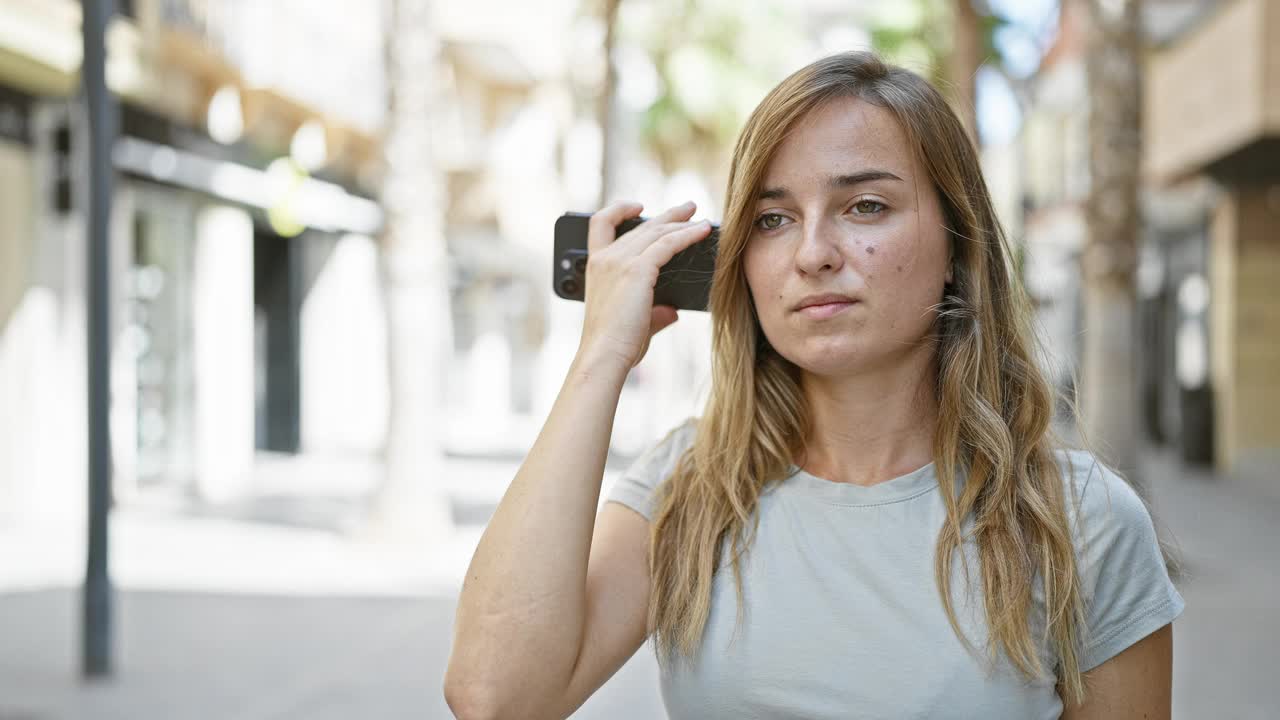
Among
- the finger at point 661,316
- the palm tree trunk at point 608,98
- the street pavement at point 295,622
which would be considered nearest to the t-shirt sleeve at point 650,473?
the finger at point 661,316

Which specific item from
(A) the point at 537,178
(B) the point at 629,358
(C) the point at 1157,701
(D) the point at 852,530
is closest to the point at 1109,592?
(C) the point at 1157,701

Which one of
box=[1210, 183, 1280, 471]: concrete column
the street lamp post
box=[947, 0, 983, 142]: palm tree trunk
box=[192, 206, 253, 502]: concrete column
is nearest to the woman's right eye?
the street lamp post

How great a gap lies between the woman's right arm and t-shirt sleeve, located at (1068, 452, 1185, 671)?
0.68 metres

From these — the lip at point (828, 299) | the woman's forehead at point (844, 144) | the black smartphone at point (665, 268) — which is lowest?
the lip at point (828, 299)

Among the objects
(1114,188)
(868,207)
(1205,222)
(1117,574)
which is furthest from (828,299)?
(1205,222)

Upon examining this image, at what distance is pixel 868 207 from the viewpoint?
2016 millimetres

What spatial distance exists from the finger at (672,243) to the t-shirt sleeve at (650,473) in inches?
13.2

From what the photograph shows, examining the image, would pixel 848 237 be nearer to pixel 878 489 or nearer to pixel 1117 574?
pixel 878 489

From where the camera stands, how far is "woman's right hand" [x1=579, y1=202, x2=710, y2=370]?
83.0 inches

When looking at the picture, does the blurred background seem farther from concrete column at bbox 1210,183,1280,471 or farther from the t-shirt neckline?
the t-shirt neckline

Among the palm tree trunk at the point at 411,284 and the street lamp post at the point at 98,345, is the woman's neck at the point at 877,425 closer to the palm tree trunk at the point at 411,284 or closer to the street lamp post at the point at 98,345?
the street lamp post at the point at 98,345

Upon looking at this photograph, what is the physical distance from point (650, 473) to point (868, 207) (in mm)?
580

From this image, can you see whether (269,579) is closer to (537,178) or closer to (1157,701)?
(1157,701)

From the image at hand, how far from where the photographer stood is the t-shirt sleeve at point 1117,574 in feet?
6.35
